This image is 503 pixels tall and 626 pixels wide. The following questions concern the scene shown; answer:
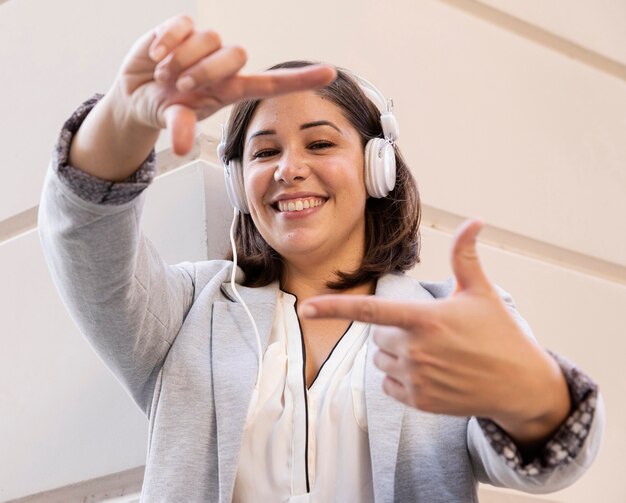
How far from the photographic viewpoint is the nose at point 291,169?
1428 mm

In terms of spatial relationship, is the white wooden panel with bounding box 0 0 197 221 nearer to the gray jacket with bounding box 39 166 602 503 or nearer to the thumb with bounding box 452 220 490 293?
the gray jacket with bounding box 39 166 602 503

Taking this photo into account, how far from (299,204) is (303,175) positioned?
1.6 inches

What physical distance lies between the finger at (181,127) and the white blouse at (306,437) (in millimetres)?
483

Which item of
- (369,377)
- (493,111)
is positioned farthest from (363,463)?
(493,111)

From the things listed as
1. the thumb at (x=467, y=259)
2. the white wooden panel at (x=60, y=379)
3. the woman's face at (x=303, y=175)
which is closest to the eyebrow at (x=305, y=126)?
the woman's face at (x=303, y=175)

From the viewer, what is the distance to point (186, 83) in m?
0.98

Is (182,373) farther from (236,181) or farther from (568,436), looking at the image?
(568,436)

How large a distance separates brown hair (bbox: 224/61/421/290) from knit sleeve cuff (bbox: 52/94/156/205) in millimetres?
389

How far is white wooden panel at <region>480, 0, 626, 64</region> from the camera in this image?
2.31 meters

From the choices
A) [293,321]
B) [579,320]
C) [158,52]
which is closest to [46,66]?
[293,321]

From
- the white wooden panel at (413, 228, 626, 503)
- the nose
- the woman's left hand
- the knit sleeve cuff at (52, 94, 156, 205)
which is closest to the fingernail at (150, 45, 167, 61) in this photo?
the knit sleeve cuff at (52, 94, 156, 205)

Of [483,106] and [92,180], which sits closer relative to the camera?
[92,180]

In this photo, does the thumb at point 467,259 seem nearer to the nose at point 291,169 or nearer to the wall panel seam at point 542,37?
the nose at point 291,169

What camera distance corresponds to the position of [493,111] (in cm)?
218
